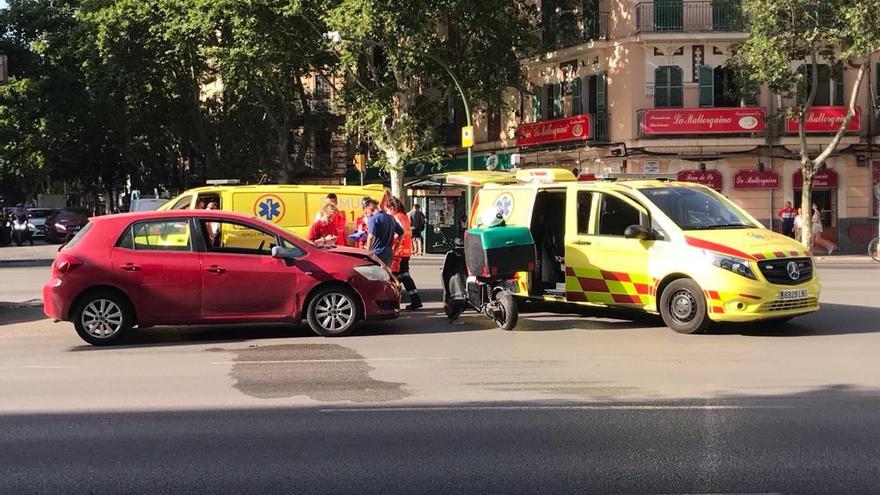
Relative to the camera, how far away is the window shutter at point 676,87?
3092cm

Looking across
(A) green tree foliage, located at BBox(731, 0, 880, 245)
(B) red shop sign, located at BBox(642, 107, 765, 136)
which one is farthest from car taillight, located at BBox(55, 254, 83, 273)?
(B) red shop sign, located at BBox(642, 107, 765, 136)

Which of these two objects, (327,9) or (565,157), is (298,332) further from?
(565,157)

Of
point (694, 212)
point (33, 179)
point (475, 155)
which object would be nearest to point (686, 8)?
point (475, 155)

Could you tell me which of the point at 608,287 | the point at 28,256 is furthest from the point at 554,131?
the point at 608,287

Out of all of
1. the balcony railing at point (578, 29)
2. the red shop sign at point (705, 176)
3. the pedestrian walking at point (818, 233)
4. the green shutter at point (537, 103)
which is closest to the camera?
the pedestrian walking at point (818, 233)

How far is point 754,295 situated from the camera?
10156 millimetres

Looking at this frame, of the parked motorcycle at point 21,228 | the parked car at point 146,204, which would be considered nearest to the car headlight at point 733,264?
the parked car at point 146,204

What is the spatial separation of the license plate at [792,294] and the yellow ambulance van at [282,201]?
6.22 m

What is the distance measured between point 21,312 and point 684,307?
393 inches

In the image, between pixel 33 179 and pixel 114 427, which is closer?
pixel 114 427

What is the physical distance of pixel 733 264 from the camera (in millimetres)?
10250

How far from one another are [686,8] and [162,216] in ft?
80.2

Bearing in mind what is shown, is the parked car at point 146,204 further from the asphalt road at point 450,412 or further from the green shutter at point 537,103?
the green shutter at point 537,103

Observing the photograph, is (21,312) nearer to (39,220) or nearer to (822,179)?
(822,179)
